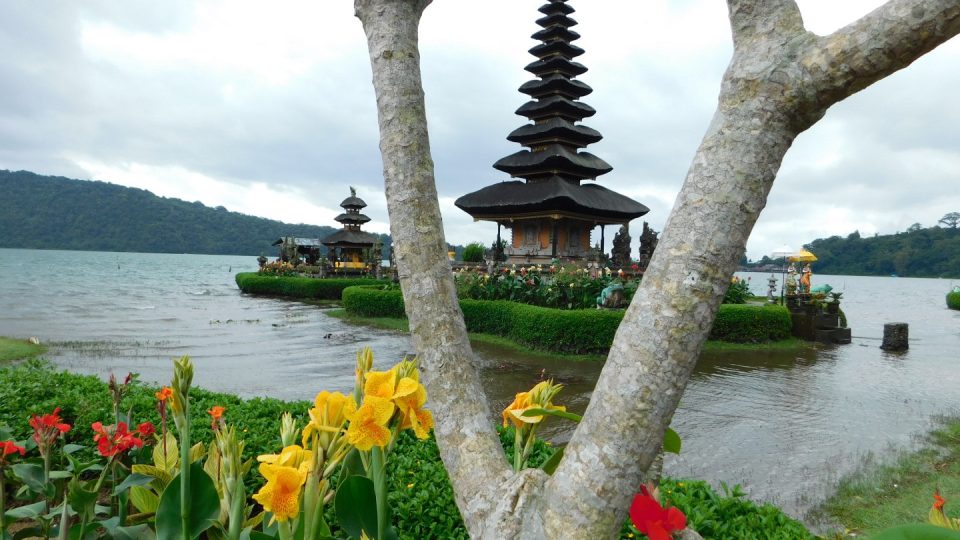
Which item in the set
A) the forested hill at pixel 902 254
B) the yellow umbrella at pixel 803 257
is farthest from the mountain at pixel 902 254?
the yellow umbrella at pixel 803 257

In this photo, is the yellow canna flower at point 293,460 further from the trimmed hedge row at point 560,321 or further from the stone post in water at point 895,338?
the stone post in water at point 895,338

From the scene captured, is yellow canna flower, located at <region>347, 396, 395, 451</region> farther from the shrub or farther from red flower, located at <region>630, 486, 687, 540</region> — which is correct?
the shrub

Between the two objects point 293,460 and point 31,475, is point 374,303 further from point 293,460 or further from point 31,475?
point 293,460

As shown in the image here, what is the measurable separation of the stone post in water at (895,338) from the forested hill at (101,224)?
121525 millimetres

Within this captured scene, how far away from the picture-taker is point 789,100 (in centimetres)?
131

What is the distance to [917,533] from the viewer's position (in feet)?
1.84

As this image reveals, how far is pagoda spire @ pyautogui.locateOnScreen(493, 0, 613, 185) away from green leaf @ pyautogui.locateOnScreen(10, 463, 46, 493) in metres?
22.1

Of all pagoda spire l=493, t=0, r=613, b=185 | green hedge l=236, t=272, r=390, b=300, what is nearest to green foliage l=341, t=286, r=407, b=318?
green hedge l=236, t=272, r=390, b=300

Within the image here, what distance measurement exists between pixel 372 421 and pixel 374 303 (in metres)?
18.9

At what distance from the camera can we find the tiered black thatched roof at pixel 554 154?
22875 millimetres

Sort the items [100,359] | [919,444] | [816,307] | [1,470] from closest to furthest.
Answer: [1,470]
[919,444]
[100,359]
[816,307]

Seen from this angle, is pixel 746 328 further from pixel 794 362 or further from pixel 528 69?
pixel 528 69

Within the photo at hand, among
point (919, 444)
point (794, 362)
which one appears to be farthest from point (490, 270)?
point (919, 444)

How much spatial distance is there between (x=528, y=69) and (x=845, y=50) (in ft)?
90.0
